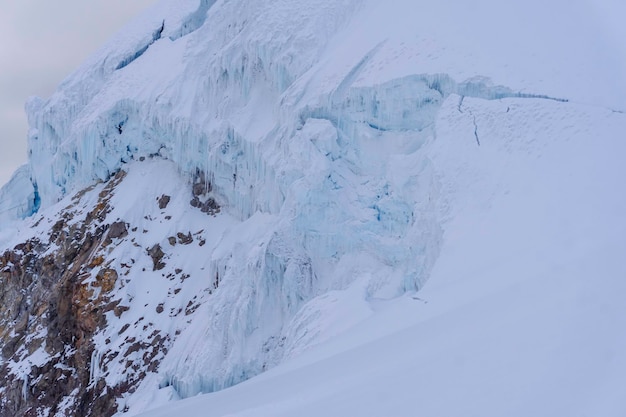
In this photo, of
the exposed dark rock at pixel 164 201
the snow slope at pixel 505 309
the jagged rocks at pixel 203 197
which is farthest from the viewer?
the exposed dark rock at pixel 164 201

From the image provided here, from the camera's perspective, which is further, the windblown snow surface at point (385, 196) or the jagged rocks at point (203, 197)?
the jagged rocks at point (203, 197)

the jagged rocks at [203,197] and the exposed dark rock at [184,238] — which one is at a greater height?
the jagged rocks at [203,197]

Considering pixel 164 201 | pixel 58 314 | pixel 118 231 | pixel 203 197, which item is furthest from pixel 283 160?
pixel 58 314

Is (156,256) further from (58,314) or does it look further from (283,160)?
(283,160)

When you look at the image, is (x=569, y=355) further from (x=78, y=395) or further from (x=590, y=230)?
(x=78, y=395)

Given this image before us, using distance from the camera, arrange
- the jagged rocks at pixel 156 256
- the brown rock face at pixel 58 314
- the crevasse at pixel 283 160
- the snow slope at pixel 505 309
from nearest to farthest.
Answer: the snow slope at pixel 505 309 < the crevasse at pixel 283 160 < the brown rock face at pixel 58 314 < the jagged rocks at pixel 156 256

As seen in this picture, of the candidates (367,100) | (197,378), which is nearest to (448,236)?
(367,100)

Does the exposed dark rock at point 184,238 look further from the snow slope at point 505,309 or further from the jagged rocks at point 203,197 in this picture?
the snow slope at point 505,309

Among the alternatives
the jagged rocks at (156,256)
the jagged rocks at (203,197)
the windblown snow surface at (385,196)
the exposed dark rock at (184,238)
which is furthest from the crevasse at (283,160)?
the jagged rocks at (156,256)

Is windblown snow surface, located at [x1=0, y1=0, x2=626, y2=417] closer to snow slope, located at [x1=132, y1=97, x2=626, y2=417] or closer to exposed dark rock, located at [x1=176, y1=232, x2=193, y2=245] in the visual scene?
snow slope, located at [x1=132, y1=97, x2=626, y2=417]

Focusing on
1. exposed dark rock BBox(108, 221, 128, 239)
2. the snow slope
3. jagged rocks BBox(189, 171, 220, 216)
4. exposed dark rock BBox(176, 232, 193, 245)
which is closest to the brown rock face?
exposed dark rock BBox(108, 221, 128, 239)
